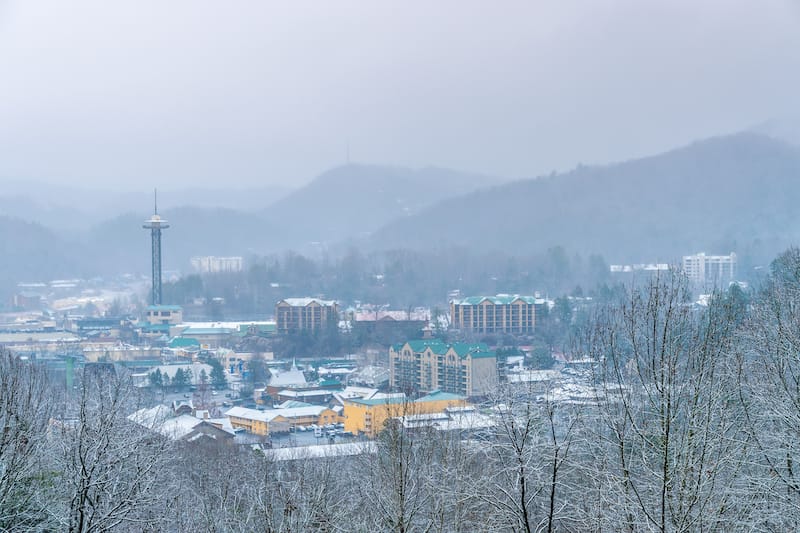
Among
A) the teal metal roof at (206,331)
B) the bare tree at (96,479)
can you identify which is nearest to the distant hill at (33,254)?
the teal metal roof at (206,331)

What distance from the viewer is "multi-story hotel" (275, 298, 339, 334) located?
20.8 metres

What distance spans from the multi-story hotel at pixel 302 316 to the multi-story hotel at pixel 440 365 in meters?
4.30

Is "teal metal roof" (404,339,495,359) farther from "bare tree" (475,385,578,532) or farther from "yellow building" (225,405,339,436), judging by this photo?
"bare tree" (475,385,578,532)

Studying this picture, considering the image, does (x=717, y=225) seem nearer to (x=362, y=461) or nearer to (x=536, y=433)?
(x=362, y=461)

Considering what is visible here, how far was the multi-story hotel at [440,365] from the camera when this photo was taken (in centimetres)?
1465

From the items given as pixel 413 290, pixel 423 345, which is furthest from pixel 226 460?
pixel 413 290

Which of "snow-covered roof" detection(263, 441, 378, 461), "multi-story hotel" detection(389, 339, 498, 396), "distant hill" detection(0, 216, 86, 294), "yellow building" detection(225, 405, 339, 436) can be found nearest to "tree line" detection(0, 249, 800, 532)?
"snow-covered roof" detection(263, 441, 378, 461)

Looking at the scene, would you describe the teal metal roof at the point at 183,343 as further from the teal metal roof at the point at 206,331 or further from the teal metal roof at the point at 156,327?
the teal metal roof at the point at 156,327

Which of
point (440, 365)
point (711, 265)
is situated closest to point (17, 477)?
point (440, 365)

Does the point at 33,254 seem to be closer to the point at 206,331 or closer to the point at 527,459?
the point at 206,331

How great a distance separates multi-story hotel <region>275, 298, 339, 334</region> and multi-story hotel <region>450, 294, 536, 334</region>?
8.48 feet

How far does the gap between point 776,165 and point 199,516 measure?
139 ft

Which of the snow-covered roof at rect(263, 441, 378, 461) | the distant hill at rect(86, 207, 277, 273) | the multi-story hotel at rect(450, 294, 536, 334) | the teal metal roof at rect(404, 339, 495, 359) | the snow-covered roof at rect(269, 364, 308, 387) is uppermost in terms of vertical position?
the distant hill at rect(86, 207, 277, 273)

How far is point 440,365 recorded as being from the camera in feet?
50.5
